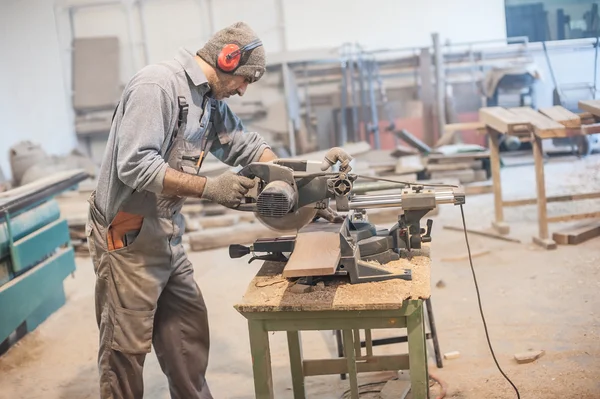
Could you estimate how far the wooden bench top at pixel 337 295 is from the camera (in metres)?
2.14

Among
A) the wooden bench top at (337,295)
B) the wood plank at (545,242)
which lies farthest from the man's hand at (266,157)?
the wood plank at (545,242)

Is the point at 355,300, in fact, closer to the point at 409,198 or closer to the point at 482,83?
the point at 409,198

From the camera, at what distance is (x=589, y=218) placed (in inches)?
215

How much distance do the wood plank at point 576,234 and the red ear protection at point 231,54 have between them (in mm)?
3427

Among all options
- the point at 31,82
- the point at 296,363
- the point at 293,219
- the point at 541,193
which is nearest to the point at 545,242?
the point at 541,193

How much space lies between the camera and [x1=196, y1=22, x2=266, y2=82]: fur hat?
2.58 m

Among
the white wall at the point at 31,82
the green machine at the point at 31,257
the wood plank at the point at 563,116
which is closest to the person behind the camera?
the green machine at the point at 31,257

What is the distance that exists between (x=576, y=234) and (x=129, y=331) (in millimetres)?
3663

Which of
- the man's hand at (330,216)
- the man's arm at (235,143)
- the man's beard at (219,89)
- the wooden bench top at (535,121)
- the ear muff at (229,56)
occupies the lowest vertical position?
the man's hand at (330,216)

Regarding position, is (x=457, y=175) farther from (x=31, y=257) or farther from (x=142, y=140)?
(x=142, y=140)

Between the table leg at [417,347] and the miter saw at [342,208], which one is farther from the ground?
the miter saw at [342,208]

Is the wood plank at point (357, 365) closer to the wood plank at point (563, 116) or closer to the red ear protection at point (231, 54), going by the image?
the red ear protection at point (231, 54)

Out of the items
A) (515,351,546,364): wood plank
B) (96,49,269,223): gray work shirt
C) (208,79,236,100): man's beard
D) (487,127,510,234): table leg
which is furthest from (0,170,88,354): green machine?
(487,127,510,234): table leg

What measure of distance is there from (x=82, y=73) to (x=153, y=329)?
7.79 metres
